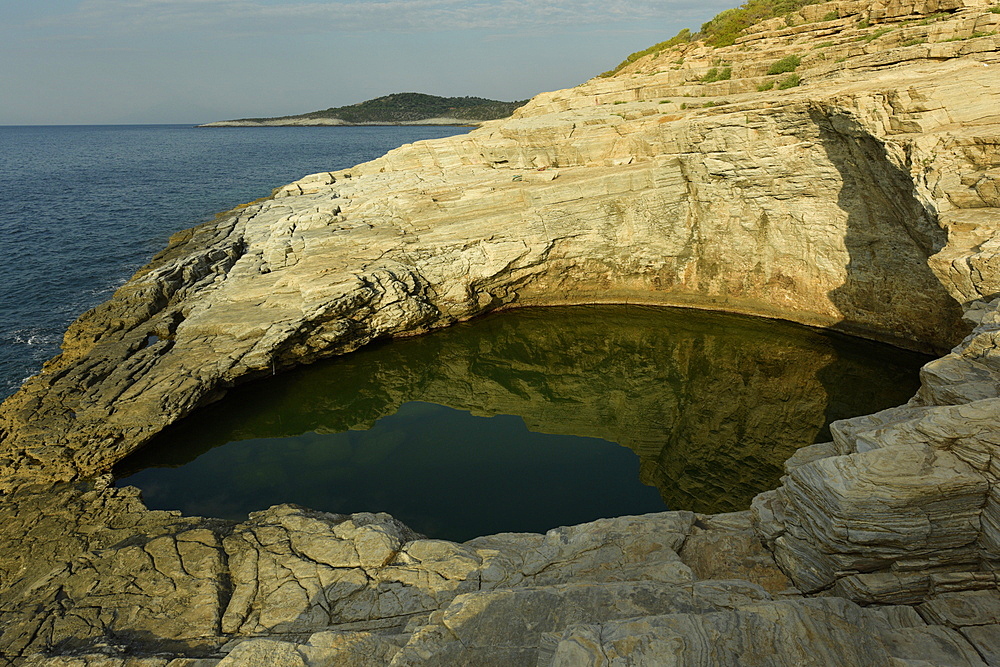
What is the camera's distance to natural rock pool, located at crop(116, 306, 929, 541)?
565 inches

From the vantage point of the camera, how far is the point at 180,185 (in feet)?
198

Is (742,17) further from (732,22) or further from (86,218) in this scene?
(86,218)

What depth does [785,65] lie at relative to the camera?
24344mm

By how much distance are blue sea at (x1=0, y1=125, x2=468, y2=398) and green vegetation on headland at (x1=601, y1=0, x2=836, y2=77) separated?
36906 mm

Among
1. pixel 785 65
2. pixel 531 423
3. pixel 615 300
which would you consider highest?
pixel 785 65

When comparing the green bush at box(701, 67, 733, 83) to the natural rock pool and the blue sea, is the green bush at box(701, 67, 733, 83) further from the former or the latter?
the blue sea

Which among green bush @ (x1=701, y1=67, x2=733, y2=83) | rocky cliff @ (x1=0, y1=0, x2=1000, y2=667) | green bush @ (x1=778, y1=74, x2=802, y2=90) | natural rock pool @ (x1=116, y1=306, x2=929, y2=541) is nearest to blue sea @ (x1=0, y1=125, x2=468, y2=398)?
rocky cliff @ (x1=0, y1=0, x2=1000, y2=667)

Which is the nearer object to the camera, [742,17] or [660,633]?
[660,633]

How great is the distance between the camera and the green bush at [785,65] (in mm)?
24109

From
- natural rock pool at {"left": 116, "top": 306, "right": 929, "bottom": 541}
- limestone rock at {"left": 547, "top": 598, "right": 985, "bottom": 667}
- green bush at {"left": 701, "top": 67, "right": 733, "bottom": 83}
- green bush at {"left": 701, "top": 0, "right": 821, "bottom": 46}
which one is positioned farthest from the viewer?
green bush at {"left": 701, "top": 0, "right": 821, "bottom": 46}

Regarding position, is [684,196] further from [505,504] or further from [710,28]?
[710,28]

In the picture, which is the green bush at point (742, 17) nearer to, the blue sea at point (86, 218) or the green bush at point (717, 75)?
the green bush at point (717, 75)

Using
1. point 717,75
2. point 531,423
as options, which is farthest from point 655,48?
point 531,423

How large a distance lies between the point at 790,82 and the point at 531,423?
18.0m
